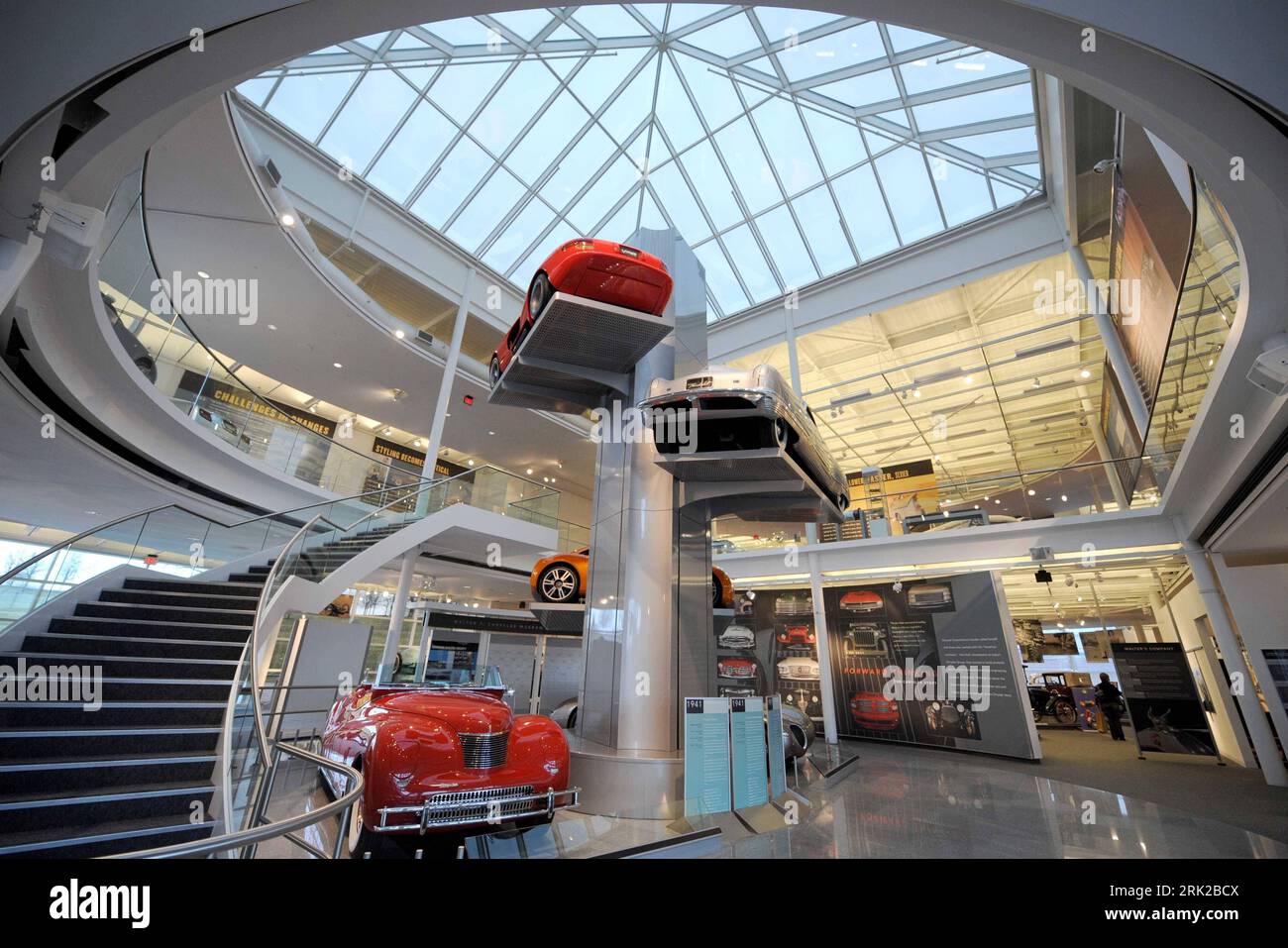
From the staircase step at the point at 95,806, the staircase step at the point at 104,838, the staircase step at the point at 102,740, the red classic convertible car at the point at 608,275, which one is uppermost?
the red classic convertible car at the point at 608,275

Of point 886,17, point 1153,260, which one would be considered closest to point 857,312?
point 1153,260

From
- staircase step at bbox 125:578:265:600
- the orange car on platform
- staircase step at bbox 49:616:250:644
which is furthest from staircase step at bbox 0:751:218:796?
the orange car on platform

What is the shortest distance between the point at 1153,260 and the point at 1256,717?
6511mm

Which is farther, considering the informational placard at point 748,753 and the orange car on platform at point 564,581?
the orange car on platform at point 564,581

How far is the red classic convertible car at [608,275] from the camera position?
4.63 meters

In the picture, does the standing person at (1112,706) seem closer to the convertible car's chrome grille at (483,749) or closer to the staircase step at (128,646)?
the convertible car's chrome grille at (483,749)

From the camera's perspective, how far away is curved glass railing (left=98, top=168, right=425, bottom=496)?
5934 millimetres

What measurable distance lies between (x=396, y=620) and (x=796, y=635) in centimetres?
830
